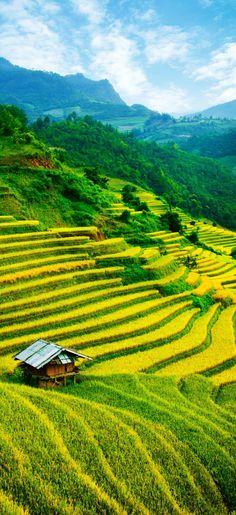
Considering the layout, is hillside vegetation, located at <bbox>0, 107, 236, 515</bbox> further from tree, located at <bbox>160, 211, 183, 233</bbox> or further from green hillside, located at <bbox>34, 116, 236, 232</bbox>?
green hillside, located at <bbox>34, 116, 236, 232</bbox>

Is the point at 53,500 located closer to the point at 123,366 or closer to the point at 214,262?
the point at 123,366

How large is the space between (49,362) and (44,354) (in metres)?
0.26

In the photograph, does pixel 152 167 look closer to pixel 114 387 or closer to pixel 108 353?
pixel 108 353

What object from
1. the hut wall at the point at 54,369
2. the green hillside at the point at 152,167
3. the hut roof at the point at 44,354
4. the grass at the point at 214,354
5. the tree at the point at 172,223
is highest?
the green hillside at the point at 152,167

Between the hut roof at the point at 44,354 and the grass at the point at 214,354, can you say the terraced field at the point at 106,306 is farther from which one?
the hut roof at the point at 44,354

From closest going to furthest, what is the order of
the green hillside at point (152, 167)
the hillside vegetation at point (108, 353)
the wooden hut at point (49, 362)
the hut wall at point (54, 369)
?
the hillside vegetation at point (108, 353) → the wooden hut at point (49, 362) → the hut wall at point (54, 369) → the green hillside at point (152, 167)

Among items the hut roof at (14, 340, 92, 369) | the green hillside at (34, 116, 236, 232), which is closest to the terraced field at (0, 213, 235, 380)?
the hut roof at (14, 340, 92, 369)

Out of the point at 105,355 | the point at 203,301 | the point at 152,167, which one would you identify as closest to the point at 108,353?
the point at 105,355

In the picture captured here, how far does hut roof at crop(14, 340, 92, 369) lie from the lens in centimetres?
1223

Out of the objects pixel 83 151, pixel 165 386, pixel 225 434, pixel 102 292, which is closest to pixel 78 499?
pixel 225 434

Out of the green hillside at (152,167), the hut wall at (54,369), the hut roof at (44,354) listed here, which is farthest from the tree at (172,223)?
the green hillside at (152,167)

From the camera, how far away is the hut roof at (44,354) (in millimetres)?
12227

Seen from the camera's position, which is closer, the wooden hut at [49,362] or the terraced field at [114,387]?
the terraced field at [114,387]

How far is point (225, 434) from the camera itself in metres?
11.3
